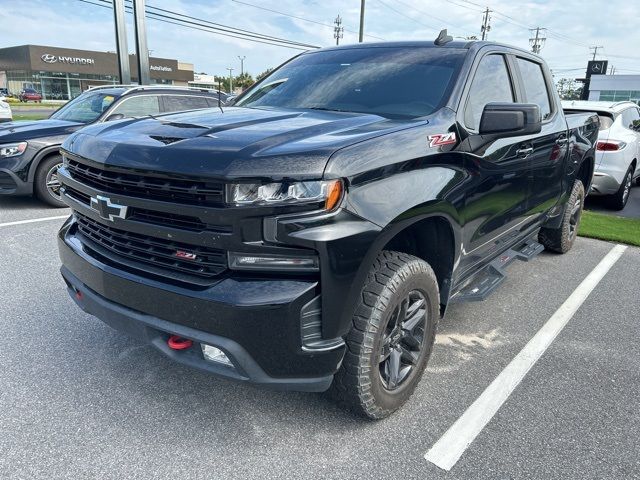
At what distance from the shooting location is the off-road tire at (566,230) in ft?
17.1

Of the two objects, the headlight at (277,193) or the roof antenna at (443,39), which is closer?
the headlight at (277,193)

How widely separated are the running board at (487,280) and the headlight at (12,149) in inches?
233

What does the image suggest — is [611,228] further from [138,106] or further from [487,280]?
[138,106]

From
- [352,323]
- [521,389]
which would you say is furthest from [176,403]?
[521,389]

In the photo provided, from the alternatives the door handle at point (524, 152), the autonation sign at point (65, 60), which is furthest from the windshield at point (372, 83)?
the autonation sign at point (65, 60)

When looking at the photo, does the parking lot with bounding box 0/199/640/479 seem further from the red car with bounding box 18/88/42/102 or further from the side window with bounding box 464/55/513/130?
the red car with bounding box 18/88/42/102

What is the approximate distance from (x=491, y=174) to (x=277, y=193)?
161cm

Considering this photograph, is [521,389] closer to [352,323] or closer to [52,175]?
[352,323]

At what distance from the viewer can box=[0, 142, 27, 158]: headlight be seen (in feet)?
20.9

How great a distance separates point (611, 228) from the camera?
6.88 metres

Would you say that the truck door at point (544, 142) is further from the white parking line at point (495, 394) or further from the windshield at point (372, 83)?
the windshield at point (372, 83)

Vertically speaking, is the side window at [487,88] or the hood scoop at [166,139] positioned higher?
the side window at [487,88]

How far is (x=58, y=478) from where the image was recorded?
6.79 ft

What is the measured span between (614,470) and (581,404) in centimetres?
53
